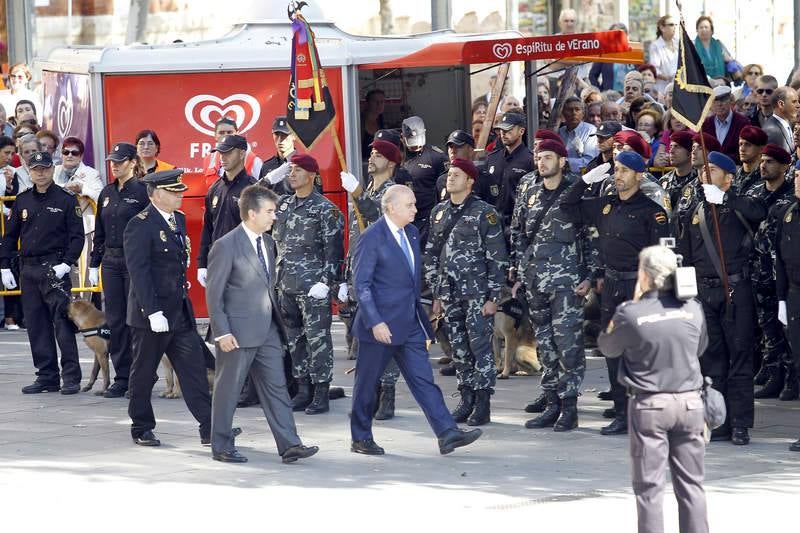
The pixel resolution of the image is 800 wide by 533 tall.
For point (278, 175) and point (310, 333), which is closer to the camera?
point (310, 333)

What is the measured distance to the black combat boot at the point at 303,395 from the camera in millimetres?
12828

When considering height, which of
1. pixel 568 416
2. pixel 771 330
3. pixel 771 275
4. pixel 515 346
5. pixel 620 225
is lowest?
pixel 568 416

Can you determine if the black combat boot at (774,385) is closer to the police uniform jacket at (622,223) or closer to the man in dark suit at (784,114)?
the police uniform jacket at (622,223)

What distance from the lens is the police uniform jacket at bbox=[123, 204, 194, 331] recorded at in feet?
37.3

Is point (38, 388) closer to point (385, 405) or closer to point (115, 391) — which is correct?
point (115, 391)

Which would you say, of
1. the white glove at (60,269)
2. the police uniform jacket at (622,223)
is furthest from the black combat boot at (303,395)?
the police uniform jacket at (622,223)

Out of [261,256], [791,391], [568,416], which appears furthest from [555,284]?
[791,391]

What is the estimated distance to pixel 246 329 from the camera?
10.8 m

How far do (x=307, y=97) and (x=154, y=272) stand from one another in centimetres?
239

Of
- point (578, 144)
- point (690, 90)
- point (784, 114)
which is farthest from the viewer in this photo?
point (578, 144)

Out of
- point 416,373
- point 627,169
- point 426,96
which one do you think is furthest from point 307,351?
point 426,96

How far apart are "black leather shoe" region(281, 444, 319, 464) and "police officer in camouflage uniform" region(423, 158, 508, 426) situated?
166cm

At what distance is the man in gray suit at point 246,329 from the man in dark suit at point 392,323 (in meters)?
0.54

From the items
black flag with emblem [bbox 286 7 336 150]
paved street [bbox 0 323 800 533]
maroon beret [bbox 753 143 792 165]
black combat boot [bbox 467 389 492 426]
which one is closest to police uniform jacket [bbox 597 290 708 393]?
paved street [bbox 0 323 800 533]
